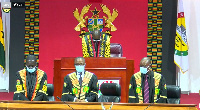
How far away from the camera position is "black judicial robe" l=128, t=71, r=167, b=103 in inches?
316

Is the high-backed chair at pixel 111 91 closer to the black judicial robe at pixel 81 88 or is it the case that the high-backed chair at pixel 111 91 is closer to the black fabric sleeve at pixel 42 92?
the black judicial robe at pixel 81 88

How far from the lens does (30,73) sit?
8.34 metres

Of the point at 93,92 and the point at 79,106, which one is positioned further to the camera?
the point at 93,92

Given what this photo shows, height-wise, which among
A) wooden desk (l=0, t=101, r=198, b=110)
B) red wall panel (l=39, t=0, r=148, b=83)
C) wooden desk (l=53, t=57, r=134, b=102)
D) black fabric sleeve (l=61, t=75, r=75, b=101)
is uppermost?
red wall panel (l=39, t=0, r=148, b=83)

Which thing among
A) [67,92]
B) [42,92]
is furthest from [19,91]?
[67,92]

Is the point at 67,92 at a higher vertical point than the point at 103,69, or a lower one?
lower

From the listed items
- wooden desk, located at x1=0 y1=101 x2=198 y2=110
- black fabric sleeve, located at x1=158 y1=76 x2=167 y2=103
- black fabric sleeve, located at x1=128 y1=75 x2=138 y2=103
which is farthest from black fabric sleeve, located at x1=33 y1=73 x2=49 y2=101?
black fabric sleeve, located at x1=158 y1=76 x2=167 y2=103

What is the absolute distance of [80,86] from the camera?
26.9 ft

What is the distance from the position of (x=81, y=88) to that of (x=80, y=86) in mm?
42

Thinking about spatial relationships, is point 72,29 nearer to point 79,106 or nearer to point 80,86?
point 80,86

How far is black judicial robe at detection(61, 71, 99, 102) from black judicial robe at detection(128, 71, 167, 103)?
0.66 meters

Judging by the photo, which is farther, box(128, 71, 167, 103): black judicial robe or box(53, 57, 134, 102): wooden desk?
box(53, 57, 134, 102): wooden desk

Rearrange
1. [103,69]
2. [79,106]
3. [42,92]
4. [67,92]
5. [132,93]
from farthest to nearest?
[103,69] → [42,92] → [67,92] → [132,93] → [79,106]

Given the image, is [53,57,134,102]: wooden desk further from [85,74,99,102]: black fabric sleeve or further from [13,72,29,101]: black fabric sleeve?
[13,72,29,101]: black fabric sleeve
